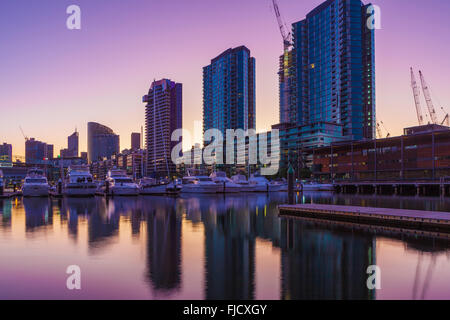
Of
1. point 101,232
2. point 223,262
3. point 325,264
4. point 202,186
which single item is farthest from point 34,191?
point 325,264

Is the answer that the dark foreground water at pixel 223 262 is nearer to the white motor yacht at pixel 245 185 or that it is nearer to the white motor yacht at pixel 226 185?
the white motor yacht at pixel 226 185

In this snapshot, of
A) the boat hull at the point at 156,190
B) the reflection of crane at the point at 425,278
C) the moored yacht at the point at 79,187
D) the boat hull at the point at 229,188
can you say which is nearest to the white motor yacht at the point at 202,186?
the boat hull at the point at 229,188

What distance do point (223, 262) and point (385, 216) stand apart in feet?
54.1

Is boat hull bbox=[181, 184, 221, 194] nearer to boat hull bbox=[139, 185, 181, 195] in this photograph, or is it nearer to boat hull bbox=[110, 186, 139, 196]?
boat hull bbox=[139, 185, 181, 195]

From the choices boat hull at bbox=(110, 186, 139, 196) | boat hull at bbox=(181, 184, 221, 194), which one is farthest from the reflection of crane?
boat hull at bbox=(181, 184, 221, 194)

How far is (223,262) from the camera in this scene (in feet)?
53.6

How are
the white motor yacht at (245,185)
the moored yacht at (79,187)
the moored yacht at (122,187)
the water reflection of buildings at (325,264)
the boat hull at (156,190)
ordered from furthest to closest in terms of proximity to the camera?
1. the white motor yacht at (245,185)
2. the boat hull at (156,190)
3. the moored yacht at (122,187)
4. the moored yacht at (79,187)
5. the water reflection of buildings at (325,264)

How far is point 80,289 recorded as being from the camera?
42.0 feet

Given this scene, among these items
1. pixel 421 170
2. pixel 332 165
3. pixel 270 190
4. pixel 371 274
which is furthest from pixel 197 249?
pixel 332 165

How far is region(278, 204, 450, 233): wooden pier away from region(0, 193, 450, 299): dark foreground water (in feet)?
6.56

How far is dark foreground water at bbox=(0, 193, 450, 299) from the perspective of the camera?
485 inches

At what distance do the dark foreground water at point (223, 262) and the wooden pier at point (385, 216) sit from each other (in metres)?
2.00

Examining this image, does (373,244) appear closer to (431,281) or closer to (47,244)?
(431,281)

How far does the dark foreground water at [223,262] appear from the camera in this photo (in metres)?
12.3
